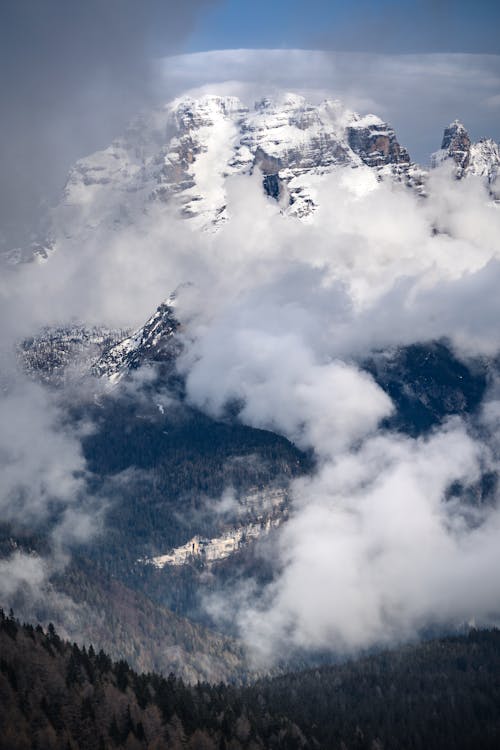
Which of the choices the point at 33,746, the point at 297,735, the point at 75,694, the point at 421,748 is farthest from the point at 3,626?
the point at 421,748

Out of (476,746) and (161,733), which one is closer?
(161,733)

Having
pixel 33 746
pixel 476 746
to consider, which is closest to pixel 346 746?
pixel 476 746

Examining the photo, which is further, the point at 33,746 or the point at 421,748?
the point at 421,748

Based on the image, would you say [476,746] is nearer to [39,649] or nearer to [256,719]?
[256,719]

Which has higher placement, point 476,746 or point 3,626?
point 3,626

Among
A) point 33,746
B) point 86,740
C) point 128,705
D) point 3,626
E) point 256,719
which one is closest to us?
point 33,746

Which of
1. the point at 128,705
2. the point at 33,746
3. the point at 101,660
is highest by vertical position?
the point at 101,660

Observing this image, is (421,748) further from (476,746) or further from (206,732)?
(206,732)

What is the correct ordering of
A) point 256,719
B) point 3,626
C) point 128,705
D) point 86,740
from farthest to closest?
point 256,719
point 3,626
point 128,705
point 86,740

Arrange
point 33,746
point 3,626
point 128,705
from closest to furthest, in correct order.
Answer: point 33,746 < point 128,705 < point 3,626
